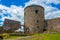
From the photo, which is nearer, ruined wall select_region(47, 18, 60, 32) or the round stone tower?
ruined wall select_region(47, 18, 60, 32)

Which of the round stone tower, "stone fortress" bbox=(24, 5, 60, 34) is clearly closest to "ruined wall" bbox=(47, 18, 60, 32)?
"stone fortress" bbox=(24, 5, 60, 34)

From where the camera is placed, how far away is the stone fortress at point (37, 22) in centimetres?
3759

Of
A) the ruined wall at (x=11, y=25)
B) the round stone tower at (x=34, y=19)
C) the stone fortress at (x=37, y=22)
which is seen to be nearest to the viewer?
the stone fortress at (x=37, y=22)

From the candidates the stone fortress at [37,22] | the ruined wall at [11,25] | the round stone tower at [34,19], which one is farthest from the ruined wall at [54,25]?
the ruined wall at [11,25]

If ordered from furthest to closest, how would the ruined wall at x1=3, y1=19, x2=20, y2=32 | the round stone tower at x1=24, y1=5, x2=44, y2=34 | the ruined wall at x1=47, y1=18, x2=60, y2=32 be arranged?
the ruined wall at x1=3, y1=19, x2=20, y2=32, the round stone tower at x1=24, y1=5, x2=44, y2=34, the ruined wall at x1=47, y1=18, x2=60, y2=32

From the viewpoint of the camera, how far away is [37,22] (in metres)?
38.1

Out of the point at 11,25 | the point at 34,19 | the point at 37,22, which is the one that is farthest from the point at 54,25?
the point at 11,25

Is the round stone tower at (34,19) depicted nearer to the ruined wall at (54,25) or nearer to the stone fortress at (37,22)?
the stone fortress at (37,22)

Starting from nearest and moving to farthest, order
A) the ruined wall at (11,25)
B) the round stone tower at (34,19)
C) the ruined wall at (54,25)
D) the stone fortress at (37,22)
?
1. the ruined wall at (54,25)
2. the stone fortress at (37,22)
3. the round stone tower at (34,19)
4. the ruined wall at (11,25)

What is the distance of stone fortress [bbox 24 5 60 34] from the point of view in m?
37.6

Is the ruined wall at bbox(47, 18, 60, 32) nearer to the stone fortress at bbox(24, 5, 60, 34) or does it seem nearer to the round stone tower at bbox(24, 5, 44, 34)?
the stone fortress at bbox(24, 5, 60, 34)

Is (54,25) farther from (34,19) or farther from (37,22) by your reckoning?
(34,19)

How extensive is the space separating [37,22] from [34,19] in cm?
101

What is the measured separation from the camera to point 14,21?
44.7 m
